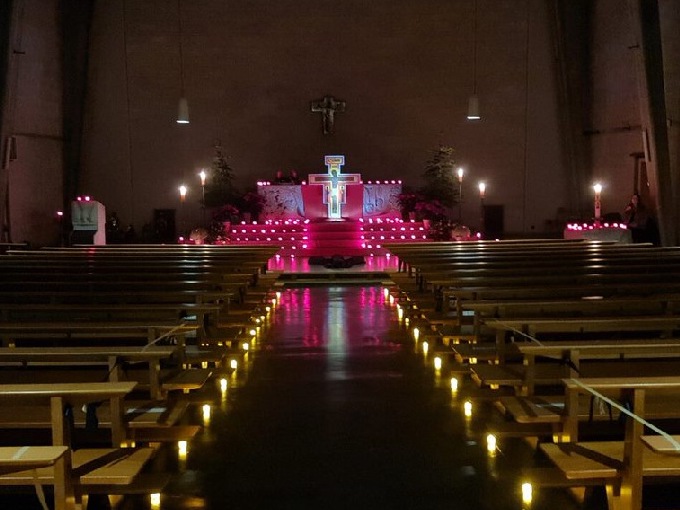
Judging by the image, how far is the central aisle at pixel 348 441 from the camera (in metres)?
3.41

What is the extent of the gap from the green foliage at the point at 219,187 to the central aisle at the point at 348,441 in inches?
476

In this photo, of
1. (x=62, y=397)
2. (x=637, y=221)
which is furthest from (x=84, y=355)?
(x=637, y=221)

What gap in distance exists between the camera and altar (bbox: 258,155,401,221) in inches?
714

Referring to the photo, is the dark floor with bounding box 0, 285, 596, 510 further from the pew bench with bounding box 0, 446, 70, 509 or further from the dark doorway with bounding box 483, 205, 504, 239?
the dark doorway with bounding box 483, 205, 504, 239

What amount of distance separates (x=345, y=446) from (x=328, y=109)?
1595cm

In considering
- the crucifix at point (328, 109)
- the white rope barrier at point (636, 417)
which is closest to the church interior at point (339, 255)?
the white rope barrier at point (636, 417)

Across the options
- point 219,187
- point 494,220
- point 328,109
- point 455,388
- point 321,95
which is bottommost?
point 455,388

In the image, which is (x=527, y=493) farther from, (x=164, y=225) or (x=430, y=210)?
(x=164, y=225)

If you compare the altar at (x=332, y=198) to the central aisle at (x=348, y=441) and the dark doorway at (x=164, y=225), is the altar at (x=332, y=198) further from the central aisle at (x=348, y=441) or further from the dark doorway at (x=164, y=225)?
the central aisle at (x=348, y=441)

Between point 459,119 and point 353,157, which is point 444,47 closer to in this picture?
point 459,119

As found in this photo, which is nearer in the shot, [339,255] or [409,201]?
[339,255]

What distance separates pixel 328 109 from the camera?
752 inches

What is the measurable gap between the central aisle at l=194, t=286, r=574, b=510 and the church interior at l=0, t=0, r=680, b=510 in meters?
0.03

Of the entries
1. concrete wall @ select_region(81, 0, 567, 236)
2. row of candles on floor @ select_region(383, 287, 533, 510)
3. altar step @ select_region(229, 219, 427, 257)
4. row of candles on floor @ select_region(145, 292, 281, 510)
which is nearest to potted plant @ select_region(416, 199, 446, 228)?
altar step @ select_region(229, 219, 427, 257)
